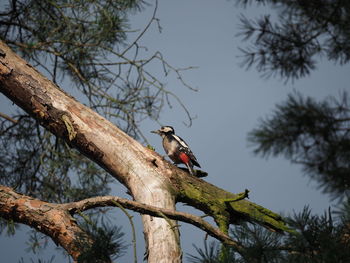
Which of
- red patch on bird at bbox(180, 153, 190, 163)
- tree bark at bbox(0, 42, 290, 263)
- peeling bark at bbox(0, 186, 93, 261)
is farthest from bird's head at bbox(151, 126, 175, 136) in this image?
peeling bark at bbox(0, 186, 93, 261)

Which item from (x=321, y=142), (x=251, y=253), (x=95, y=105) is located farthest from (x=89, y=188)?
(x=251, y=253)

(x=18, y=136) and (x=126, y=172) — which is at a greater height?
(x=18, y=136)

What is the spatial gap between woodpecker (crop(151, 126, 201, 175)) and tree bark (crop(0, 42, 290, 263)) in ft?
0.74

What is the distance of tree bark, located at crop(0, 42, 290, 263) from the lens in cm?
220

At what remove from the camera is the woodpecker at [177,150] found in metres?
2.67

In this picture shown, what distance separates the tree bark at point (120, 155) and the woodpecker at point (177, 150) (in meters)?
0.23

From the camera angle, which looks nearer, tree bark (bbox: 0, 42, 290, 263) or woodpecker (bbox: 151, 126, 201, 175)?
tree bark (bbox: 0, 42, 290, 263)

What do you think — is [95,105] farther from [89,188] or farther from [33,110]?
[33,110]

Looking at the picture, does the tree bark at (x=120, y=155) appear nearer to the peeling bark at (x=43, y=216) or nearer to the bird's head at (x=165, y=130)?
the peeling bark at (x=43, y=216)

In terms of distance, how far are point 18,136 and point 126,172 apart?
1814 millimetres

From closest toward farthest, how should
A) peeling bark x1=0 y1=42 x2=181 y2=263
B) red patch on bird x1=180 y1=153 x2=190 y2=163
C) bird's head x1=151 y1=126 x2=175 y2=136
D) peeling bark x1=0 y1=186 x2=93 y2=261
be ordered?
peeling bark x1=0 y1=186 x2=93 y2=261 < peeling bark x1=0 y1=42 x2=181 y2=263 < red patch on bird x1=180 y1=153 x2=190 y2=163 < bird's head x1=151 y1=126 x2=175 y2=136

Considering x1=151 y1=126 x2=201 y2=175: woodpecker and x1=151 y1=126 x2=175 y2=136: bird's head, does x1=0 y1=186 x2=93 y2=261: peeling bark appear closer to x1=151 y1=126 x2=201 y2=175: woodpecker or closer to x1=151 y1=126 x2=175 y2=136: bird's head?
x1=151 y1=126 x2=201 y2=175: woodpecker

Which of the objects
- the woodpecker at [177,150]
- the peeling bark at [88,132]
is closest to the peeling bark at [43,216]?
the peeling bark at [88,132]

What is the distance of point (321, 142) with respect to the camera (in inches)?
95.3
